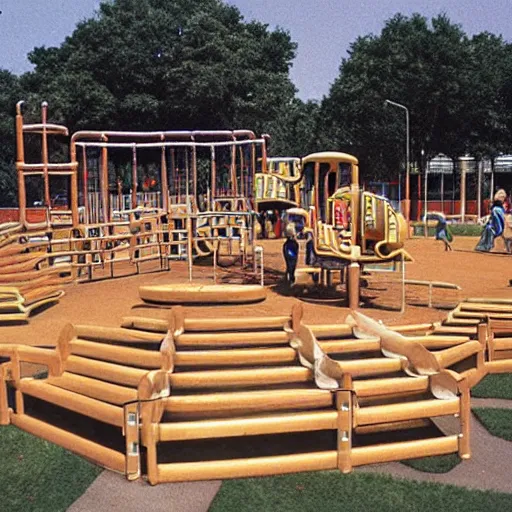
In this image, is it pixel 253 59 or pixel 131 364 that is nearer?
pixel 131 364

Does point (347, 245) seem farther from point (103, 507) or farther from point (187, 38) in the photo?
point (187, 38)

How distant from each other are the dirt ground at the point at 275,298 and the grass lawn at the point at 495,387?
7.54 ft

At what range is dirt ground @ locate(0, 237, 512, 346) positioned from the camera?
10.8 meters

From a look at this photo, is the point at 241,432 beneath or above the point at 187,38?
beneath

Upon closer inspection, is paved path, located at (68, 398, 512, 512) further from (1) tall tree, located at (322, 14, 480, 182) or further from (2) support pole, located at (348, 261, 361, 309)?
(1) tall tree, located at (322, 14, 480, 182)

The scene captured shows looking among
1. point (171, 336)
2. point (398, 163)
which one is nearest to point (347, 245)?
point (171, 336)

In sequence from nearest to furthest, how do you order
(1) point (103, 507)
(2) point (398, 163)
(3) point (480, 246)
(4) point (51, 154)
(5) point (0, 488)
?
(1) point (103, 507), (5) point (0, 488), (3) point (480, 246), (4) point (51, 154), (2) point (398, 163)

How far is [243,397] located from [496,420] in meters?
2.45

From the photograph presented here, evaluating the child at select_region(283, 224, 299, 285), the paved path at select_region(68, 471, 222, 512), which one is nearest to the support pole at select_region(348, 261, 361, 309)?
the child at select_region(283, 224, 299, 285)

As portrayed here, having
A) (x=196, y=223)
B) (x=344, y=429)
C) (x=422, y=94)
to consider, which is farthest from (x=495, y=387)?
(x=422, y=94)

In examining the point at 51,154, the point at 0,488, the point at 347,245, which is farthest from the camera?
the point at 51,154

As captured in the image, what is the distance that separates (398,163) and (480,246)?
29.0 metres

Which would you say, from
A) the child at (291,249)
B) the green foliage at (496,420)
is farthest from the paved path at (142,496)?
the child at (291,249)

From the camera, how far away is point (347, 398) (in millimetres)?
5949
